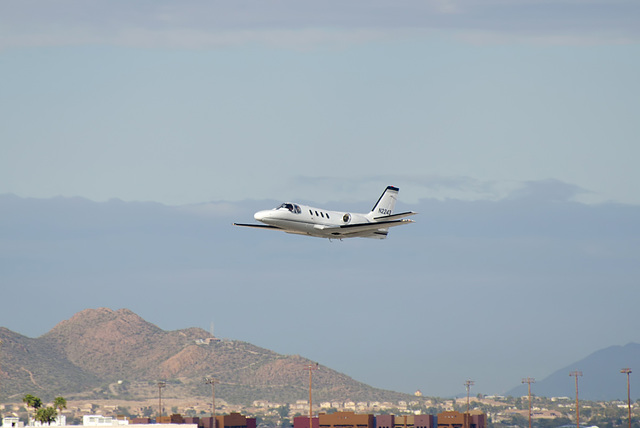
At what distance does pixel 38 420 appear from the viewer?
160 metres

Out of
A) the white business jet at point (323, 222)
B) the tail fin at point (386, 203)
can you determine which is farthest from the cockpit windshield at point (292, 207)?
the tail fin at point (386, 203)

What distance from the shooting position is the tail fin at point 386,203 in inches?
4901

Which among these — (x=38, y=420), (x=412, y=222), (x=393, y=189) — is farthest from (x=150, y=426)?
(x=412, y=222)

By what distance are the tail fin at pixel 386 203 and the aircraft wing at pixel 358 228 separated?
42.1 ft

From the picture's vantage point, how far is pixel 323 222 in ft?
354

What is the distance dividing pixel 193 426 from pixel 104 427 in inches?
536

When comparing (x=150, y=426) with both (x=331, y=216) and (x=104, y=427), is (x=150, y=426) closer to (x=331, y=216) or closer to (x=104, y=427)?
(x=104, y=427)

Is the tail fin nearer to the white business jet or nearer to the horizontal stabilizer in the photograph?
the white business jet

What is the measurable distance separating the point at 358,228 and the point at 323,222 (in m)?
3.77

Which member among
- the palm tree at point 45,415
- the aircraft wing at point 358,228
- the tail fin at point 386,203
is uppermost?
the tail fin at point 386,203

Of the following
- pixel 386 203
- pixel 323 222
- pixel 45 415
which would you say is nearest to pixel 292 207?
pixel 323 222

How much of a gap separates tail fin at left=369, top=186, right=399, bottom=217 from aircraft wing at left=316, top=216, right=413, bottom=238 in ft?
42.1

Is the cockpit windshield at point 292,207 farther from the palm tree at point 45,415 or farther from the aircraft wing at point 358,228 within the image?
the palm tree at point 45,415

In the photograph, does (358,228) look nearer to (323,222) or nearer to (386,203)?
(323,222)
